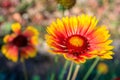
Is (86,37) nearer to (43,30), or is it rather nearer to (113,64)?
(113,64)

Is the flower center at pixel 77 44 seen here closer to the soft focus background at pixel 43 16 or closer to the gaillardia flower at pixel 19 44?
the gaillardia flower at pixel 19 44

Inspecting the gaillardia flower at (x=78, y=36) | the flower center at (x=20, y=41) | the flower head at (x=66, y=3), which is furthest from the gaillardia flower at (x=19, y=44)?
the gaillardia flower at (x=78, y=36)

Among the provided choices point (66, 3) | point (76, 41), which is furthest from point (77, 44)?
point (66, 3)

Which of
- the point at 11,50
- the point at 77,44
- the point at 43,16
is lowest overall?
the point at 43,16

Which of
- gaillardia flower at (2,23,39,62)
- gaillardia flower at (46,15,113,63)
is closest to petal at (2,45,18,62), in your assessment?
gaillardia flower at (2,23,39,62)

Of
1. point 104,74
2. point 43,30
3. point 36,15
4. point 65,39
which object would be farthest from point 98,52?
point 36,15

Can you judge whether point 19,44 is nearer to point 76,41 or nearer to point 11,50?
point 11,50
